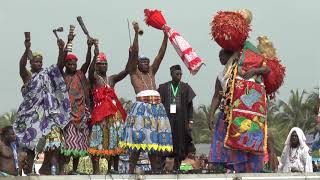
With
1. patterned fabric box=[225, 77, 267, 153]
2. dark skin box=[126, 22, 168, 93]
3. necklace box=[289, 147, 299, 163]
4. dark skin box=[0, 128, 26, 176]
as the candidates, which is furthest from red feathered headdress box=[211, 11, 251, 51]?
dark skin box=[0, 128, 26, 176]

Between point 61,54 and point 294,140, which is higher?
point 61,54

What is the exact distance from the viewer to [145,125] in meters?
8.84

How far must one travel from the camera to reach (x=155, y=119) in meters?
8.92

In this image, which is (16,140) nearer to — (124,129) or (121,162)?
(124,129)

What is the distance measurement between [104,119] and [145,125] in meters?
0.64

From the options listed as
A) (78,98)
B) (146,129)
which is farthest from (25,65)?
(146,129)

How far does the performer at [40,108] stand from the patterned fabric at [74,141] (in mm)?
118

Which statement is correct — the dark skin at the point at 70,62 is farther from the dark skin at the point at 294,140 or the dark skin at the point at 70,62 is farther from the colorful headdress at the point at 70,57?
the dark skin at the point at 294,140

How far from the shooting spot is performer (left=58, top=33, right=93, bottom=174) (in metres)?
8.98

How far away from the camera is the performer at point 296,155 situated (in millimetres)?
10922

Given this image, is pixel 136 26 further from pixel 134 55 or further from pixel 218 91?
pixel 218 91

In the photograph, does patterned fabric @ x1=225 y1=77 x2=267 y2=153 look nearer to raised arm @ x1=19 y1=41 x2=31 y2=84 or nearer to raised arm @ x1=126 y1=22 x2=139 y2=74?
raised arm @ x1=126 y1=22 x2=139 y2=74

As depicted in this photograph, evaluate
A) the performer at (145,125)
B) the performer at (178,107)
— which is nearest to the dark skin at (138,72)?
the performer at (145,125)

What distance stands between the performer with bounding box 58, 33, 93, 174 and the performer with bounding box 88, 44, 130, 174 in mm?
102
